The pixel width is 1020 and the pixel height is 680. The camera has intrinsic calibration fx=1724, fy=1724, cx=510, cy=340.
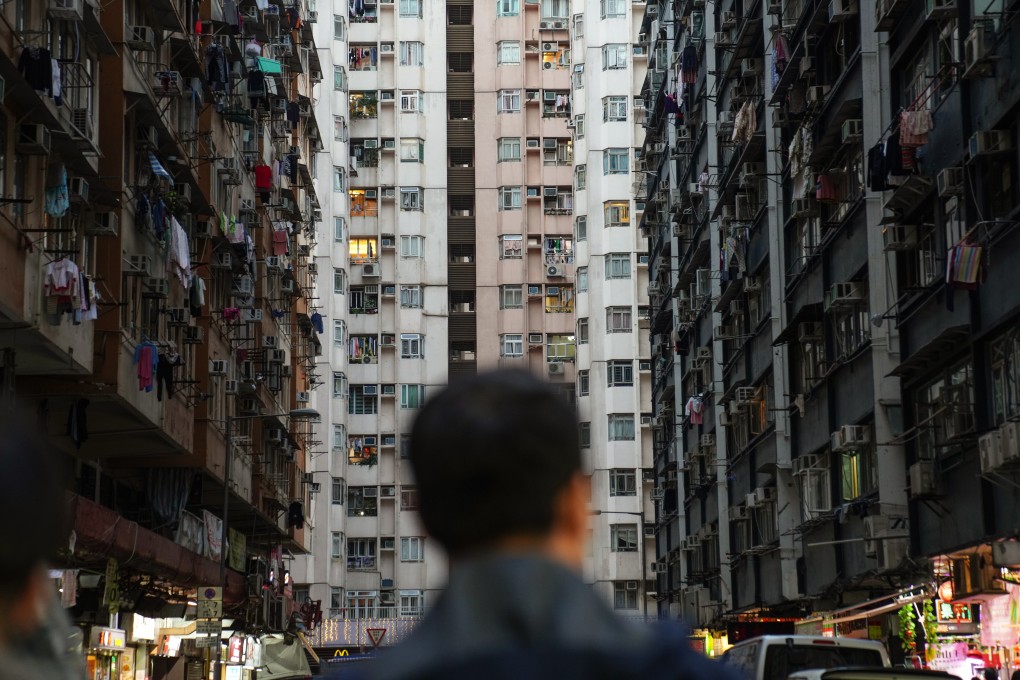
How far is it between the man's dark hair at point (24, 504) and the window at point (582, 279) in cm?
7535

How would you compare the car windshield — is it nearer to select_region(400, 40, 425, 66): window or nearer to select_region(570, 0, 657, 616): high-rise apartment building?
select_region(570, 0, 657, 616): high-rise apartment building

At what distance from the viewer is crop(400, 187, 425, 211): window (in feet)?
269

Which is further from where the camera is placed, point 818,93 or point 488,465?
point 818,93

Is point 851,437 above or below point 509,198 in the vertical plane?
below

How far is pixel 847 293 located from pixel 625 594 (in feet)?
152

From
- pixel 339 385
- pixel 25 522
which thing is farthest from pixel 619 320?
pixel 25 522

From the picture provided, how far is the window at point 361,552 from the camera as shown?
77875mm

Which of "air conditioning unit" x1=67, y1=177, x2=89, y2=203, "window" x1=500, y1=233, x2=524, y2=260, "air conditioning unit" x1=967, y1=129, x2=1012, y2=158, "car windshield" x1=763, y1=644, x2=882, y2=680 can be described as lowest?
"car windshield" x1=763, y1=644, x2=882, y2=680

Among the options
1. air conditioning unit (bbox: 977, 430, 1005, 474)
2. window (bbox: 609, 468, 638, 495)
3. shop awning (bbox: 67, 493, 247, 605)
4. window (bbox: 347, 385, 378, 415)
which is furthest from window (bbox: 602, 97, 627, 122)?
air conditioning unit (bbox: 977, 430, 1005, 474)

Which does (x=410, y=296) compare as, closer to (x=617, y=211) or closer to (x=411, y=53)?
(x=617, y=211)

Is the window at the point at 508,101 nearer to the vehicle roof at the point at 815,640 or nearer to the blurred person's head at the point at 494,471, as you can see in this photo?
the vehicle roof at the point at 815,640

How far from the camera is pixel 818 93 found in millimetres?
31812

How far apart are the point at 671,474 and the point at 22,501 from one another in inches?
2325

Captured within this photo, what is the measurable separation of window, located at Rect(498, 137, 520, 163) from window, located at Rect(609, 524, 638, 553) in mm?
18762
